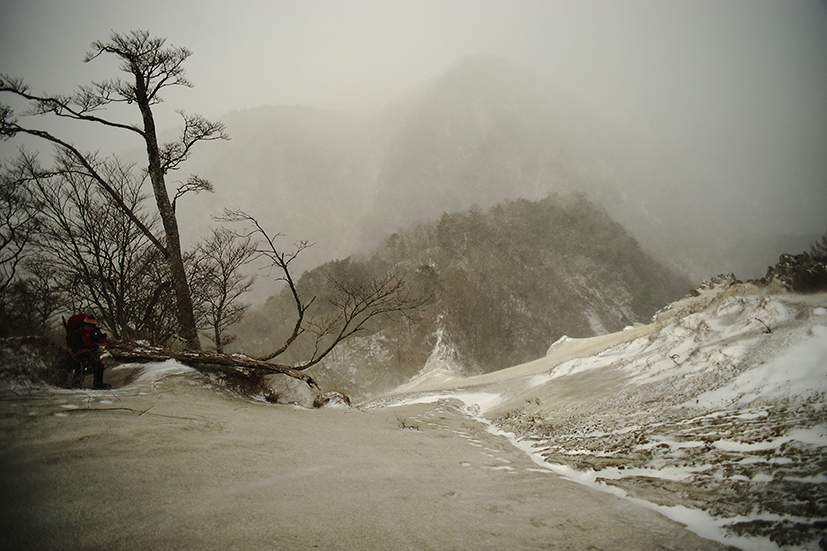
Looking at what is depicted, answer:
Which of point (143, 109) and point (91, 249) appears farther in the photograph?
point (91, 249)

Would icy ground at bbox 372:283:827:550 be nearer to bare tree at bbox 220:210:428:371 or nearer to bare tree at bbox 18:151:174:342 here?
bare tree at bbox 220:210:428:371

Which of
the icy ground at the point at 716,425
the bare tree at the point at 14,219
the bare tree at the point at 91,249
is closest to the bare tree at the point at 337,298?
the bare tree at the point at 91,249

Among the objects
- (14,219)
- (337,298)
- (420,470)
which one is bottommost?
(420,470)

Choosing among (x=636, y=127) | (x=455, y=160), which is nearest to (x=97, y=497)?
(x=455, y=160)

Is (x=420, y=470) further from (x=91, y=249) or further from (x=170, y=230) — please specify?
(x=91, y=249)

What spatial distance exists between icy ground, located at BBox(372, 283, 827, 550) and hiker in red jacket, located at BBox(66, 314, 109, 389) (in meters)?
5.62

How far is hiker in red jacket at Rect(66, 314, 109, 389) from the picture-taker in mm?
4105

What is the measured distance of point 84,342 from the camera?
4215mm

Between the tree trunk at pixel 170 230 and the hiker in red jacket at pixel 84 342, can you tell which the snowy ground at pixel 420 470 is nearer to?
the hiker in red jacket at pixel 84 342

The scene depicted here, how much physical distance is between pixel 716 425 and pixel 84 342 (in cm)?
734

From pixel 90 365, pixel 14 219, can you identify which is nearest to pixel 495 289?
pixel 14 219

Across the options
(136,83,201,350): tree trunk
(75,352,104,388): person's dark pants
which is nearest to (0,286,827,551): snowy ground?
(75,352,104,388): person's dark pants

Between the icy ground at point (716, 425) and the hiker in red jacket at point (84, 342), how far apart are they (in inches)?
221

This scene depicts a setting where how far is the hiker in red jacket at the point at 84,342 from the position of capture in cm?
411
